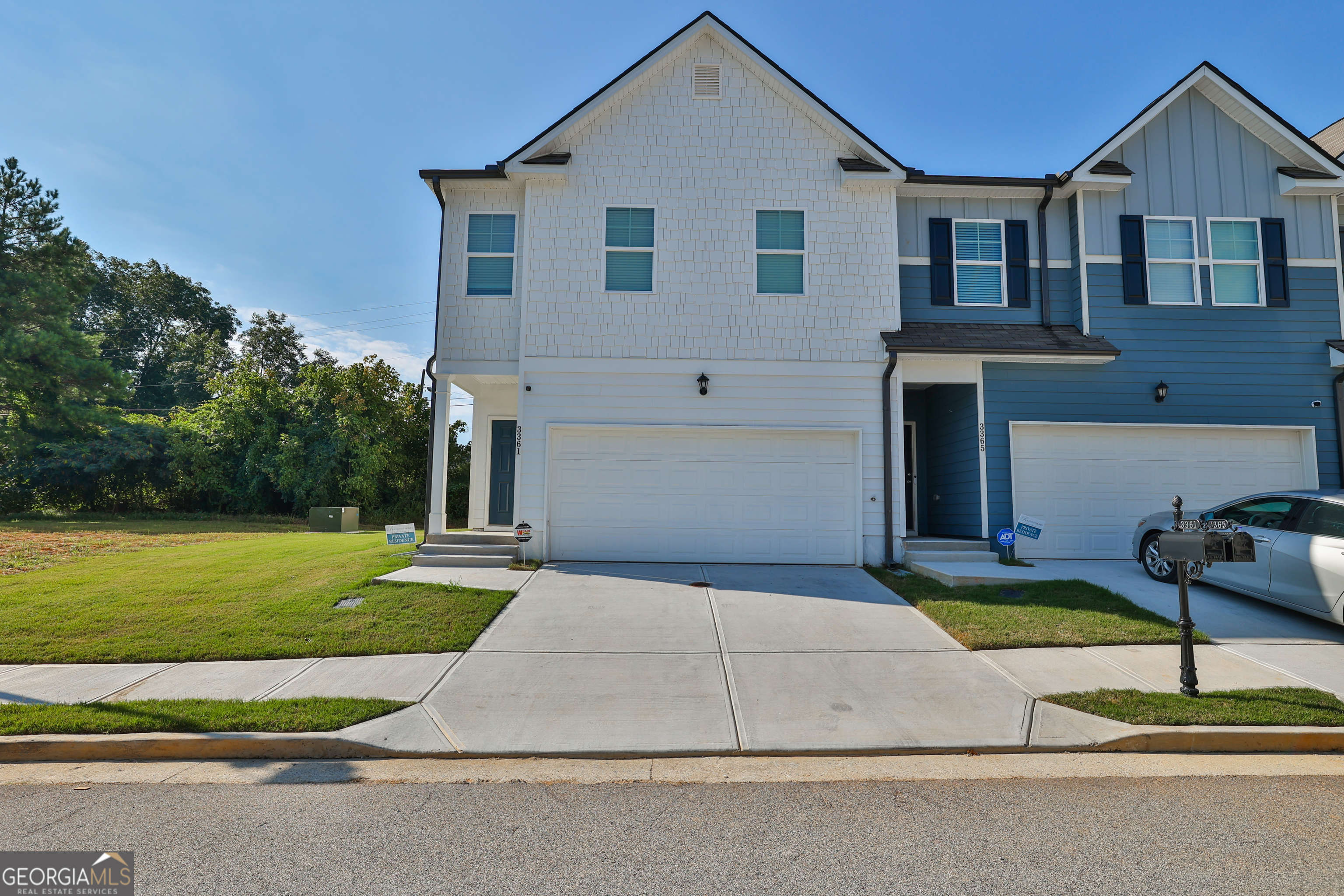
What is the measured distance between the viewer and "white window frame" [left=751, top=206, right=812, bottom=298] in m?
11.6

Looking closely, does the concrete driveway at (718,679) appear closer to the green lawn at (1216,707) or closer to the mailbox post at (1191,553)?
the green lawn at (1216,707)

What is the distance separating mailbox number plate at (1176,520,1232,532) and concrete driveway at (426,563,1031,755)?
6.18ft

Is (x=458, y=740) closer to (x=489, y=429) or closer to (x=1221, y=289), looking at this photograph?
(x=489, y=429)

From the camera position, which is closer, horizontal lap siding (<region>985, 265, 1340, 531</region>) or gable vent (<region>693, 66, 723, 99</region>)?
horizontal lap siding (<region>985, 265, 1340, 531</region>)

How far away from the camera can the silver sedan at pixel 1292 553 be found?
23.2 ft

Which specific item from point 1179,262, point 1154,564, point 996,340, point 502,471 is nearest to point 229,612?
point 502,471

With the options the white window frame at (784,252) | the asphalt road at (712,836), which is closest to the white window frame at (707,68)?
the white window frame at (784,252)

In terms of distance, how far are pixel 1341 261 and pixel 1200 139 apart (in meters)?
3.15

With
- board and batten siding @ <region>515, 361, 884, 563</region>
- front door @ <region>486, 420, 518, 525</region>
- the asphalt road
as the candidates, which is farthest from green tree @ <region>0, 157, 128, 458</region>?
the asphalt road

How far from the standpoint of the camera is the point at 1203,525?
18.7ft

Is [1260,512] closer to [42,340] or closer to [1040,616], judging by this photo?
[1040,616]

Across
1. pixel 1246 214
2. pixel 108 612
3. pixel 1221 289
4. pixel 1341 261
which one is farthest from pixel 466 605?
pixel 1341 261

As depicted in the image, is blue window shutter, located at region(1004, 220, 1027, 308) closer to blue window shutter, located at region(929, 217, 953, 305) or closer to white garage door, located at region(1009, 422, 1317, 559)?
blue window shutter, located at region(929, 217, 953, 305)

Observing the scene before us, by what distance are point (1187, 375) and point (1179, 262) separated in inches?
76.4
